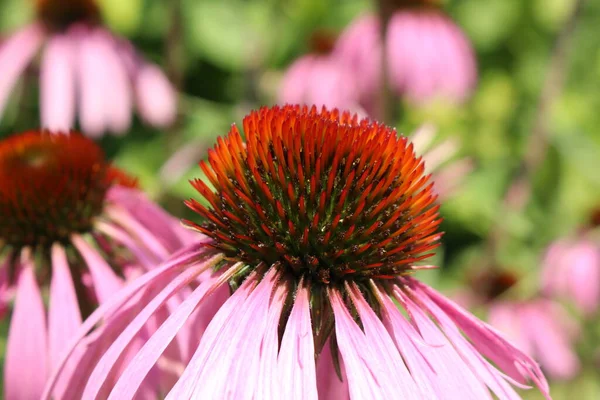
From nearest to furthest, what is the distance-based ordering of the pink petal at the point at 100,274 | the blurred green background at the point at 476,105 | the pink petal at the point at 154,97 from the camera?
the pink petal at the point at 100,274, the pink petal at the point at 154,97, the blurred green background at the point at 476,105

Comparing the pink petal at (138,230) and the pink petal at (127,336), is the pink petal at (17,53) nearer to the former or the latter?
the pink petal at (138,230)

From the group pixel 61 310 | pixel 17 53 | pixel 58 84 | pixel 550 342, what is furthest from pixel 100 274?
pixel 550 342

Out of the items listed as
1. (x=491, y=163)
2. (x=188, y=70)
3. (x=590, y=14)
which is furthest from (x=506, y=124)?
(x=188, y=70)

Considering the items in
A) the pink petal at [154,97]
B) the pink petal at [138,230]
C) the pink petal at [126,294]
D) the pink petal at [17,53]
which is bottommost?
the pink petal at [126,294]

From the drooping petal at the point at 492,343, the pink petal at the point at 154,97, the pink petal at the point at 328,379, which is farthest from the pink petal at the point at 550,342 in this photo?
the pink petal at the point at 328,379

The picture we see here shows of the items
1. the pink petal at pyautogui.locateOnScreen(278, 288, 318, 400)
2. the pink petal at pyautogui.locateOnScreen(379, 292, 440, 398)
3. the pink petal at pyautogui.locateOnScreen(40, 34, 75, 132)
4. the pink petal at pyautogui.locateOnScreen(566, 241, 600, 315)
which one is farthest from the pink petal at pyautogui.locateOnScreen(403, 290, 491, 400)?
the pink petal at pyautogui.locateOnScreen(566, 241, 600, 315)

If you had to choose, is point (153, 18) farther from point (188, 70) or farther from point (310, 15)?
point (310, 15)
